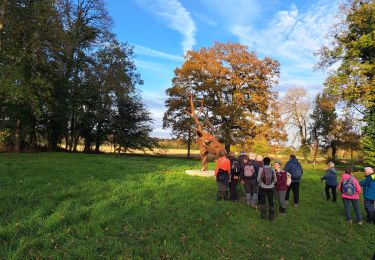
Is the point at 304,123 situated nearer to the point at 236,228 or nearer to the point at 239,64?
the point at 239,64

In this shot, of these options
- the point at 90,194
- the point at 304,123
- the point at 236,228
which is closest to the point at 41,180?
the point at 90,194

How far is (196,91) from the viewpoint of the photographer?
1667 inches

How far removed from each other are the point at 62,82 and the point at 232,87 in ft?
69.7

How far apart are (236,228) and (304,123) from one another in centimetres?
5413

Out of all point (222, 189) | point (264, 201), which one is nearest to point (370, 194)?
point (264, 201)

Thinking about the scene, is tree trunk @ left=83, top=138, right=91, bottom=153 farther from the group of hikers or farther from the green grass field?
the group of hikers

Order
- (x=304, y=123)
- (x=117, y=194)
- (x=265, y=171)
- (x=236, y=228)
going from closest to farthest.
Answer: (x=236, y=228), (x=265, y=171), (x=117, y=194), (x=304, y=123)

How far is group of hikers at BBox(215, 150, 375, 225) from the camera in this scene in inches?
399

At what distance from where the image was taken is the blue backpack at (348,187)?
1073 centimetres

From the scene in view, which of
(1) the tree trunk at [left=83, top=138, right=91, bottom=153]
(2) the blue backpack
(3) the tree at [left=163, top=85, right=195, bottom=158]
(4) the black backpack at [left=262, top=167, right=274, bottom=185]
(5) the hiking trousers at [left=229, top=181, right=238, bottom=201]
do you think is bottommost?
(5) the hiking trousers at [left=229, top=181, right=238, bottom=201]

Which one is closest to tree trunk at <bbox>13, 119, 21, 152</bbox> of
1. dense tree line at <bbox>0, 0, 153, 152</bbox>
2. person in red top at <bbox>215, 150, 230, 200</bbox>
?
dense tree line at <bbox>0, 0, 153, 152</bbox>

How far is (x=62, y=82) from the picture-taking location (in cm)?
3042

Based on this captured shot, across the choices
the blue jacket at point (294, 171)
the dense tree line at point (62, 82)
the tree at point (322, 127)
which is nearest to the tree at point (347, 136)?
the tree at point (322, 127)

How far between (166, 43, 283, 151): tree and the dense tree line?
27.1ft
